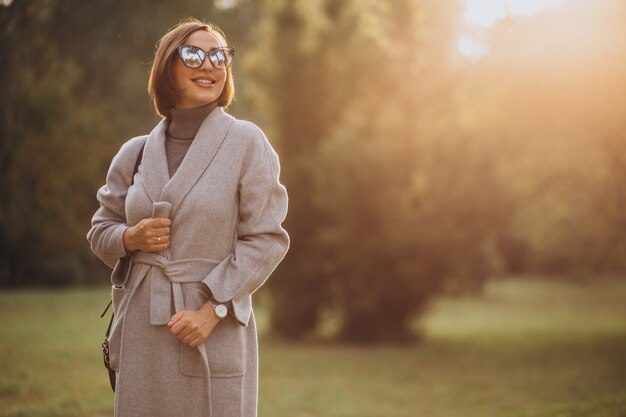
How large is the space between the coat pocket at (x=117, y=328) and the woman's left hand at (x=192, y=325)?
0.29m

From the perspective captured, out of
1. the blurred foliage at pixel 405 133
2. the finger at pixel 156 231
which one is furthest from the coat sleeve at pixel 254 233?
the blurred foliage at pixel 405 133

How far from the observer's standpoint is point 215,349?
2.90 meters

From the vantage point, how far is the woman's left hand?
9.19ft

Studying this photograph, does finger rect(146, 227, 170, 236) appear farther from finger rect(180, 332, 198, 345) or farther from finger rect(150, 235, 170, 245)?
finger rect(180, 332, 198, 345)

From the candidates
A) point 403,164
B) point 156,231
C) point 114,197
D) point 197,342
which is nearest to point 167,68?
point 114,197

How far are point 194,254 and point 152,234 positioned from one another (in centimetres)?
17

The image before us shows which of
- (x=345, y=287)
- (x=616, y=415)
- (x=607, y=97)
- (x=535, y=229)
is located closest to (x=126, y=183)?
(x=616, y=415)

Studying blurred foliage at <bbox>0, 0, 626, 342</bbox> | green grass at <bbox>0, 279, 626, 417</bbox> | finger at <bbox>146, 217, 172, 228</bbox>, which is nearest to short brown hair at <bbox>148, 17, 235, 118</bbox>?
finger at <bbox>146, 217, 172, 228</bbox>

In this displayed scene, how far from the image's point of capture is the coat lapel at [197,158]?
2.91 m

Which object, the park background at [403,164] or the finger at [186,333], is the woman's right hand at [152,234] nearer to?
the finger at [186,333]

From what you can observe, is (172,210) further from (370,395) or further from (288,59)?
(288,59)

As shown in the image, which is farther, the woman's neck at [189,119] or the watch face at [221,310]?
the woman's neck at [189,119]

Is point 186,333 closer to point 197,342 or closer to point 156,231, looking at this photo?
point 197,342

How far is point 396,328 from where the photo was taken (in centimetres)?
1512
